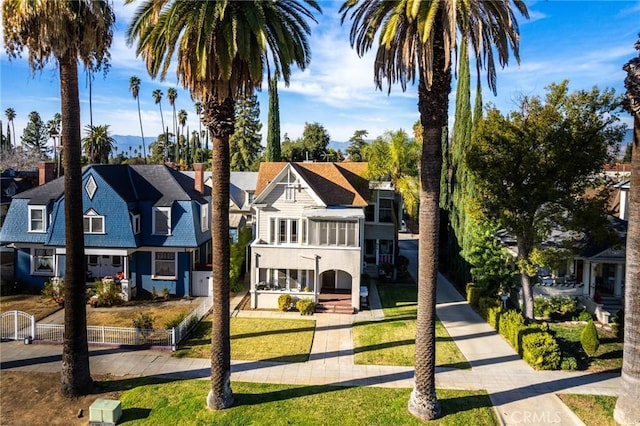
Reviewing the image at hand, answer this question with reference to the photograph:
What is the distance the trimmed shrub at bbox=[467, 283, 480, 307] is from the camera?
26.8m

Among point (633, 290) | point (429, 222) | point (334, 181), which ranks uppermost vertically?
point (334, 181)

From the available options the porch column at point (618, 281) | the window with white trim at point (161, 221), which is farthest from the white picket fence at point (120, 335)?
the porch column at point (618, 281)

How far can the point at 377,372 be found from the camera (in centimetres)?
1759

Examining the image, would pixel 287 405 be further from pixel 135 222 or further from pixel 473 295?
pixel 135 222

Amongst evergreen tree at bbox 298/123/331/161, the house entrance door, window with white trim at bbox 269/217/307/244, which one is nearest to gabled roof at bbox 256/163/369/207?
window with white trim at bbox 269/217/307/244

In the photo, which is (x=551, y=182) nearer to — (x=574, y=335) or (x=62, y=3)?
(x=574, y=335)

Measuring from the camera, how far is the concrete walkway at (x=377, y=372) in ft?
50.3

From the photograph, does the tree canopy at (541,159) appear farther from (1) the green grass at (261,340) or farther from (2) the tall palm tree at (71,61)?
(2) the tall palm tree at (71,61)

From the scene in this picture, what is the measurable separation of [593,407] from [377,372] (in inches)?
300

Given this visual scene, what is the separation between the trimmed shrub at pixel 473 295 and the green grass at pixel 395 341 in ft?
11.9

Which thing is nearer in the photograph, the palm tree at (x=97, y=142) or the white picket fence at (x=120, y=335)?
the white picket fence at (x=120, y=335)

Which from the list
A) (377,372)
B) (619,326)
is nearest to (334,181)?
(377,372)

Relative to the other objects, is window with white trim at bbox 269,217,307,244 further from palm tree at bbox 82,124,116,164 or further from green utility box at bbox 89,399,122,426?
palm tree at bbox 82,124,116,164

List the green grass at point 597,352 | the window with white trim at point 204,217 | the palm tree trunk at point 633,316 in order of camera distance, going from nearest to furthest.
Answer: the palm tree trunk at point 633,316 → the green grass at point 597,352 → the window with white trim at point 204,217
